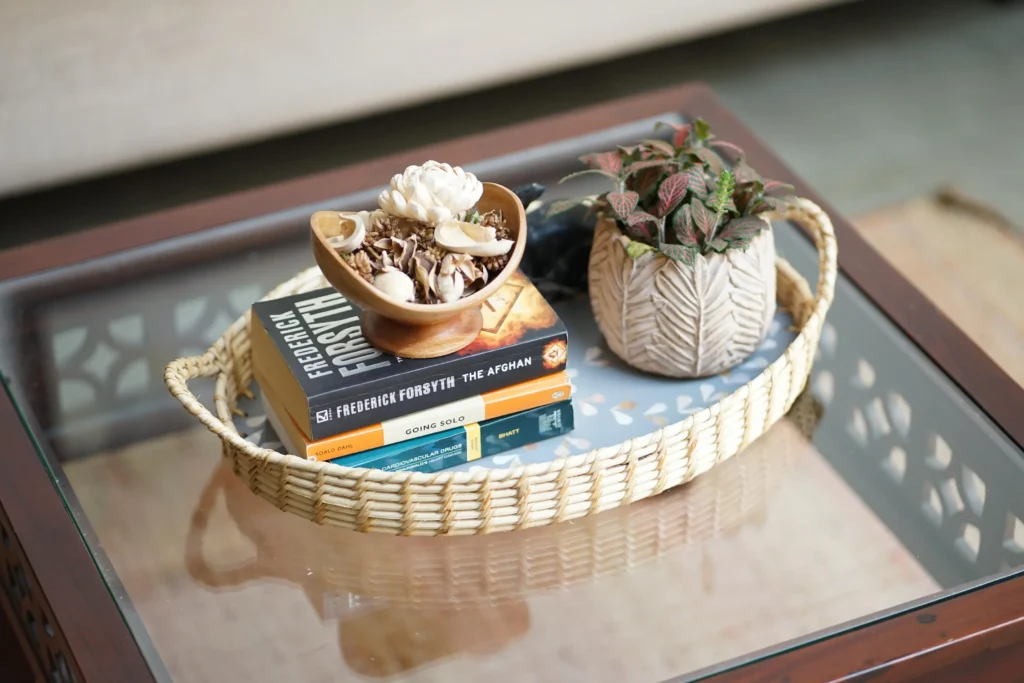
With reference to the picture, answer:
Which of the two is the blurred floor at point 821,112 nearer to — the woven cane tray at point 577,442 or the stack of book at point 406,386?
the woven cane tray at point 577,442

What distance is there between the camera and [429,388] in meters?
0.93

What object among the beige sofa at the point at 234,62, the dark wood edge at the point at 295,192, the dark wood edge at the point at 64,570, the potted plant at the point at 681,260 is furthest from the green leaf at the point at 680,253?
the beige sofa at the point at 234,62

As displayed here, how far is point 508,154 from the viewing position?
1.30m

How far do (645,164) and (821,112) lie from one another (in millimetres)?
1296

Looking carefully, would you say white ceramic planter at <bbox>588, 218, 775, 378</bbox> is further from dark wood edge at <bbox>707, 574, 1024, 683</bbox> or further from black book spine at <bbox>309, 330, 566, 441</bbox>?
dark wood edge at <bbox>707, 574, 1024, 683</bbox>

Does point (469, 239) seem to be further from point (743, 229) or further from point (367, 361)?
point (743, 229)

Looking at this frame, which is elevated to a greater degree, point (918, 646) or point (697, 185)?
point (697, 185)

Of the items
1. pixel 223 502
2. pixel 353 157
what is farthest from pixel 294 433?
pixel 353 157

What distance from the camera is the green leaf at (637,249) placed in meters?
0.99

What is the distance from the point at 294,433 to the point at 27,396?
0.27 meters

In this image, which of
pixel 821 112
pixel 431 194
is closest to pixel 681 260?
pixel 431 194

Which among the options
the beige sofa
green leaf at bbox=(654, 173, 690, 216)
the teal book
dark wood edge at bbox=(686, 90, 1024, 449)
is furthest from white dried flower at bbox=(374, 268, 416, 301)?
the beige sofa

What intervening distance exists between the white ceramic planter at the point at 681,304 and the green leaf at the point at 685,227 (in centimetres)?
2

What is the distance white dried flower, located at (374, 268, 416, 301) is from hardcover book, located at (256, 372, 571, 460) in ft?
0.35
